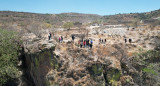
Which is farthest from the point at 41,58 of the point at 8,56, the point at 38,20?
the point at 38,20

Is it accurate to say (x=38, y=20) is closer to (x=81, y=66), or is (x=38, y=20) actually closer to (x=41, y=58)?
Answer: (x=41, y=58)

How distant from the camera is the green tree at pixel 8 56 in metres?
16.7

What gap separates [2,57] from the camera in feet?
56.8

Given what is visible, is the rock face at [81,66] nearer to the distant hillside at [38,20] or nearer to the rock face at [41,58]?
the rock face at [41,58]

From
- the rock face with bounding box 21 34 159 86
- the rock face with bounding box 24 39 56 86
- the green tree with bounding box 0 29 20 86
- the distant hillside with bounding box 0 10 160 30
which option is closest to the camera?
the rock face with bounding box 21 34 159 86

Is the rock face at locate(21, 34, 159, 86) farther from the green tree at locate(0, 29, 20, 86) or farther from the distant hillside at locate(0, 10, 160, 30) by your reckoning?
the distant hillside at locate(0, 10, 160, 30)

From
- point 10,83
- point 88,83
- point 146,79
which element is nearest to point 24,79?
point 10,83

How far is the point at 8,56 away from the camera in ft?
57.4

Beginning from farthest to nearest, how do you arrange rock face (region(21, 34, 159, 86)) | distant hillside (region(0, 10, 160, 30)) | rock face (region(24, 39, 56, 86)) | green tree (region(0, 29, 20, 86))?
1. distant hillside (region(0, 10, 160, 30))
2. green tree (region(0, 29, 20, 86))
3. rock face (region(24, 39, 56, 86))
4. rock face (region(21, 34, 159, 86))

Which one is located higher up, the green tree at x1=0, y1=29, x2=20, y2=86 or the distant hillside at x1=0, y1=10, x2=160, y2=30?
the distant hillside at x1=0, y1=10, x2=160, y2=30

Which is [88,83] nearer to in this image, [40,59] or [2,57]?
[40,59]

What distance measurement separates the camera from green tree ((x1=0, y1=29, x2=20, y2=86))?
1670 cm

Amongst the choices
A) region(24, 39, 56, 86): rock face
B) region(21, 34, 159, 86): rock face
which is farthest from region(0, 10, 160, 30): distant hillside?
region(21, 34, 159, 86): rock face

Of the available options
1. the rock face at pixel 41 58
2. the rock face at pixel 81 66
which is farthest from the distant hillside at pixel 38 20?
the rock face at pixel 81 66
